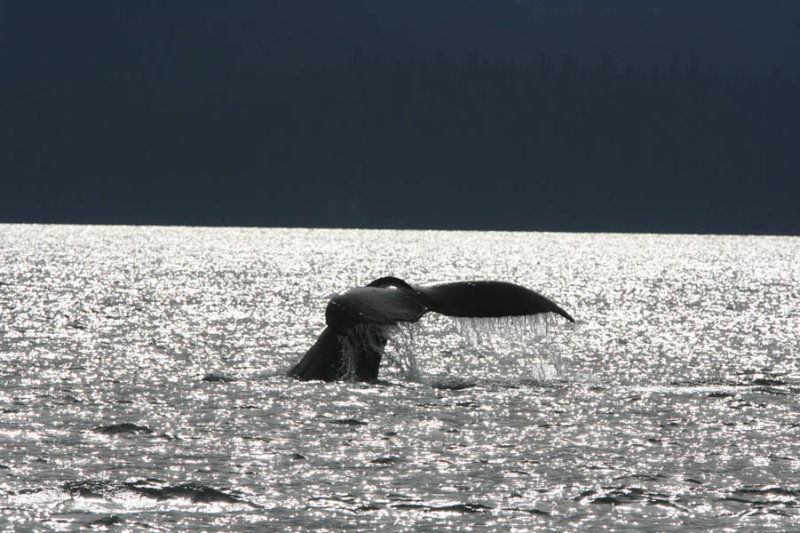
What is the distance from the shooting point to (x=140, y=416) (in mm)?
19984

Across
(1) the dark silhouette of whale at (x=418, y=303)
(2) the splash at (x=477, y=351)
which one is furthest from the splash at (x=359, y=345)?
(2) the splash at (x=477, y=351)

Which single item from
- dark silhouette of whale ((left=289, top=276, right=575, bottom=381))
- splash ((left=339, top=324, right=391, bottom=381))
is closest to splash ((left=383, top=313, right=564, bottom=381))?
splash ((left=339, top=324, right=391, bottom=381))

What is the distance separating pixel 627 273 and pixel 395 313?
104 m

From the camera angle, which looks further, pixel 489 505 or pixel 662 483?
pixel 662 483

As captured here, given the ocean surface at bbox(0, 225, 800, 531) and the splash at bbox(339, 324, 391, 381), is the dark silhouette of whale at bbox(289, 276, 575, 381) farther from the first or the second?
the ocean surface at bbox(0, 225, 800, 531)

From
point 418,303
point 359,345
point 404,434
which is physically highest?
point 418,303

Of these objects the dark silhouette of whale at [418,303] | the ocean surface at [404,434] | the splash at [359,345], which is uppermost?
the dark silhouette of whale at [418,303]

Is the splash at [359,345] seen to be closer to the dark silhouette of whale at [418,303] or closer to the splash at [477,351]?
the dark silhouette of whale at [418,303]

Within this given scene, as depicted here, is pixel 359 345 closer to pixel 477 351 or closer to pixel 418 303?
pixel 418 303

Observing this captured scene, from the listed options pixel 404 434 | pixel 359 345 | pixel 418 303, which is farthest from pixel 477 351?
pixel 418 303

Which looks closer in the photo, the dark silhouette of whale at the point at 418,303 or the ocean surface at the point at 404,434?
the ocean surface at the point at 404,434

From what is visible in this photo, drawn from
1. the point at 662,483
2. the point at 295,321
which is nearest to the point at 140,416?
the point at 662,483

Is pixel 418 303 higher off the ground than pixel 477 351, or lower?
higher

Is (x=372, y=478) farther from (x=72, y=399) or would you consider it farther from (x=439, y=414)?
(x=72, y=399)
